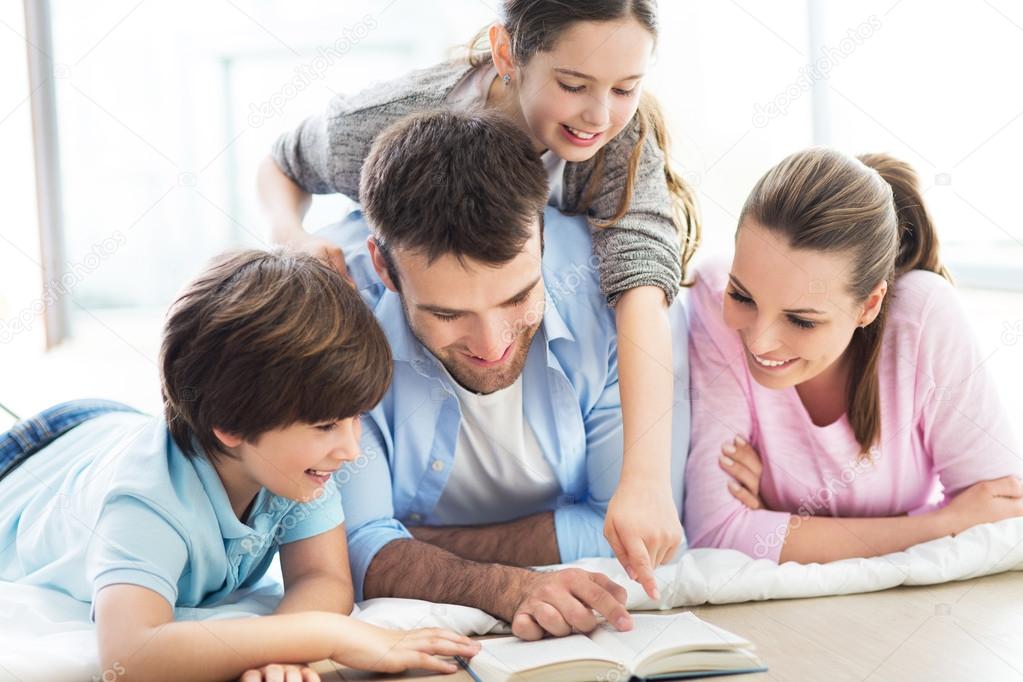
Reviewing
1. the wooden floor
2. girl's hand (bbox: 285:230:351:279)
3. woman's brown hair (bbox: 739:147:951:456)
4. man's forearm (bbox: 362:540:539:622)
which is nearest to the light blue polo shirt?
man's forearm (bbox: 362:540:539:622)

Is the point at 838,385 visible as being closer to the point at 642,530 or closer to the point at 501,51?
the point at 642,530

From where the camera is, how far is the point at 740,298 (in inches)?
64.7

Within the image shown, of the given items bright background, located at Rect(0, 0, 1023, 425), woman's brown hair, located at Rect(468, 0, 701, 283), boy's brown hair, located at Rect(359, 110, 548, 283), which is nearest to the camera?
boy's brown hair, located at Rect(359, 110, 548, 283)

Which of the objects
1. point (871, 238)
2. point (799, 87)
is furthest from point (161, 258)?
point (871, 238)

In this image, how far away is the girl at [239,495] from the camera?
4.09ft

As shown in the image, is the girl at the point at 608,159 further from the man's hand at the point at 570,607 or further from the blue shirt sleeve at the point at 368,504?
the blue shirt sleeve at the point at 368,504

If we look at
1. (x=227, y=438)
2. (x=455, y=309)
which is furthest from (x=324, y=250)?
(x=227, y=438)

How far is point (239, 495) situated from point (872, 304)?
3.10 feet

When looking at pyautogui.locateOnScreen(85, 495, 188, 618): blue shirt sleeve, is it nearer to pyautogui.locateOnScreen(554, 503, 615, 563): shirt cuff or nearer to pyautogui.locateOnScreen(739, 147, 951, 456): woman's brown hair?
pyautogui.locateOnScreen(554, 503, 615, 563): shirt cuff

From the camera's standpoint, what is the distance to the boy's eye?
1.63m

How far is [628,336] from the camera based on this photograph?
5.23 ft

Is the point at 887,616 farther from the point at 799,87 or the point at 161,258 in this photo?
the point at 161,258

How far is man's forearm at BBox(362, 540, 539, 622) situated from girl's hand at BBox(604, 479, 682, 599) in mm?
161

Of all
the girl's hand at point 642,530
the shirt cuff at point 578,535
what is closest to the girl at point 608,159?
the girl's hand at point 642,530
